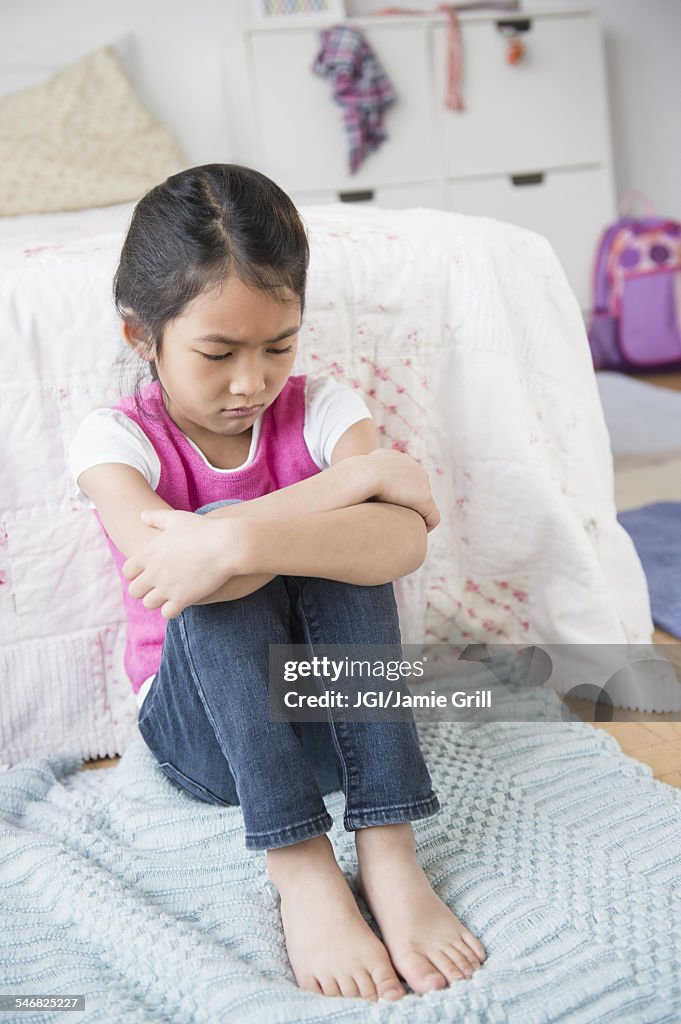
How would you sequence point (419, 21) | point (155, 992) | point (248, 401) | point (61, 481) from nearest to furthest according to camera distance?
point (155, 992), point (248, 401), point (61, 481), point (419, 21)

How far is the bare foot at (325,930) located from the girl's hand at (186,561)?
23 cm

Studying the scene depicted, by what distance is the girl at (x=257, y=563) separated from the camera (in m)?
0.79

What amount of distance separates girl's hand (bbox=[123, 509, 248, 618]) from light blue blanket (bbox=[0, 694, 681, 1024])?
263mm

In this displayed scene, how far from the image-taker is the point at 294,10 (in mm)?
3125

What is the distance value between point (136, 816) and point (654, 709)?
0.64 metres

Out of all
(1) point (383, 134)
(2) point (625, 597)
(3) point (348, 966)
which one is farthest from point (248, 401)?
(1) point (383, 134)

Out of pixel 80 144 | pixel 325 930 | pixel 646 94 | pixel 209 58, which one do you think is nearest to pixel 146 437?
pixel 325 930

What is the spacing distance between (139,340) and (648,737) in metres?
0.73

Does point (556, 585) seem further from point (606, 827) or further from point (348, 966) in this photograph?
point (348, 966)

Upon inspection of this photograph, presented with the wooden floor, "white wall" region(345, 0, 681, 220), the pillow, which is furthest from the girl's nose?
"white wall" region(345, 0, 681, 220)

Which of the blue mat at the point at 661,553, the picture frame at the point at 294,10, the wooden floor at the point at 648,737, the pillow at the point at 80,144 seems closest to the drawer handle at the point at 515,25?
the picture frame at the point at 294,10

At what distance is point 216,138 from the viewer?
324cm

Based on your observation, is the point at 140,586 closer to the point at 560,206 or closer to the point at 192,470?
the point at 192,470

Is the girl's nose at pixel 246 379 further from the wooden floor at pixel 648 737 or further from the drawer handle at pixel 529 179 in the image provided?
the drawer handle at pixel 529 179
